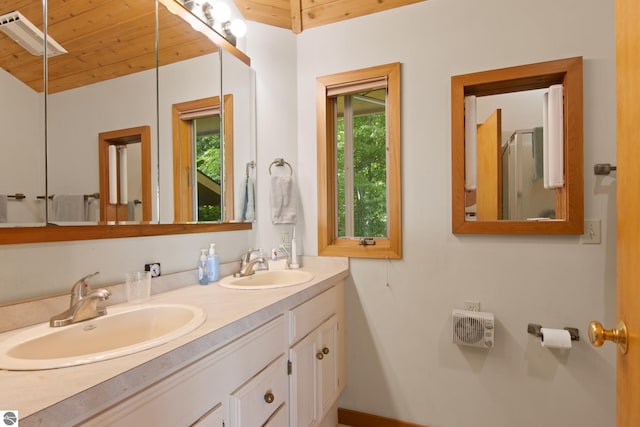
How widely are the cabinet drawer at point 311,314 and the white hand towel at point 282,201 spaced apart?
540 millimetres

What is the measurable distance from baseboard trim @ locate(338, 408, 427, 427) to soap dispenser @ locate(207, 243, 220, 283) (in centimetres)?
117

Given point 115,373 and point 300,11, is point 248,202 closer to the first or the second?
point 300,11

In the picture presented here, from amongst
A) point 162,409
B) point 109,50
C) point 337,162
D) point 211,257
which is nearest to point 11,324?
point 162,409

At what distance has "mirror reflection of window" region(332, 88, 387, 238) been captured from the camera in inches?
78.6

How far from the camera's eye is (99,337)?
1000 millimetres

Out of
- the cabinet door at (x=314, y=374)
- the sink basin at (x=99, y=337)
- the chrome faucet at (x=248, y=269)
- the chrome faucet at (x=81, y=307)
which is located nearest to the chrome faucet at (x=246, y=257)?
the chrome faucet at (x=248, y=269)

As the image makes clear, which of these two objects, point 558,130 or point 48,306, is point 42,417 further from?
point 558,130

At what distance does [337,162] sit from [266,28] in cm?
A: 100

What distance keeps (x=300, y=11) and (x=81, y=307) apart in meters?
Answer: 2.03

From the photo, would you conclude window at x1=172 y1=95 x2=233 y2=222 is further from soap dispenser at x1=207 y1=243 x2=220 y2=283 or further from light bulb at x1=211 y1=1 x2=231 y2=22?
light bulb at x1=211 y1=1 x2=231 y2=22

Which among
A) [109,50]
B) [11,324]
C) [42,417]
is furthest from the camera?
[109,50]

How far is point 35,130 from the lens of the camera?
1011 mm

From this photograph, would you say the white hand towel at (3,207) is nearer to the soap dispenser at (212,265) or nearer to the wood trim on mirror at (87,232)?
the wood trim on mirror at (87,232)

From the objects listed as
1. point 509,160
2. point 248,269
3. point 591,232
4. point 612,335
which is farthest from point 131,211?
point 591,232
